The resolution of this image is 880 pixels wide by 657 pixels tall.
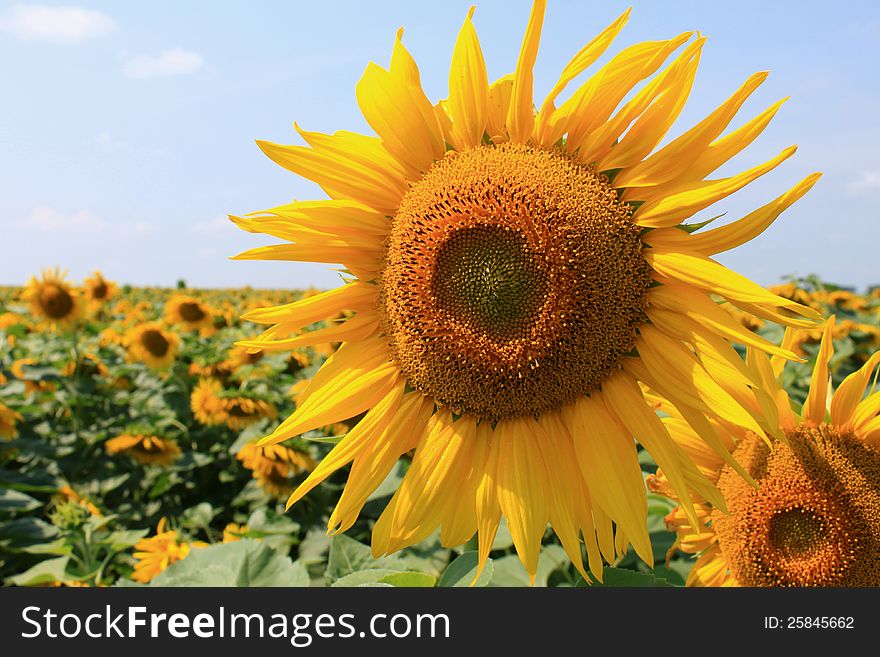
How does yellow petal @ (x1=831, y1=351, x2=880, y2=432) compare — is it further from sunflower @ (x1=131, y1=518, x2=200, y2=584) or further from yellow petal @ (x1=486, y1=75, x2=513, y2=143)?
sunflower @ (x1=131, y1=518, x2=200, y2=584)

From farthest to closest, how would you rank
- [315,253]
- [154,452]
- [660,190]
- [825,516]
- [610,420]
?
[154,452]
[825,516]
[315,253]
[610,420]
[660,190]

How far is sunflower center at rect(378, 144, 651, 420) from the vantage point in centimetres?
158

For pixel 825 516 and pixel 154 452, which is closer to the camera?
pixel 825 516

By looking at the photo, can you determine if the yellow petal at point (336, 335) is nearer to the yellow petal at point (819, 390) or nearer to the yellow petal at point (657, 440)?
the yellow petal at point (657, 440)

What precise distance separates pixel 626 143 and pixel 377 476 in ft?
3.47

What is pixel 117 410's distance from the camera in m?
7.81

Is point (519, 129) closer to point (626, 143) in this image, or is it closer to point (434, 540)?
point (626, 143)

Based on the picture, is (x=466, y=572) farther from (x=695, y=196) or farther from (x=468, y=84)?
(x=468, y=84)

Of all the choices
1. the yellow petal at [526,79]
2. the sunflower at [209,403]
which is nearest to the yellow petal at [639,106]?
the yellow petal at [526,79]

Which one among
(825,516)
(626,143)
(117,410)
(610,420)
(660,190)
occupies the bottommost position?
(825,516)

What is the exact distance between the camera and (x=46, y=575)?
356 centimetres

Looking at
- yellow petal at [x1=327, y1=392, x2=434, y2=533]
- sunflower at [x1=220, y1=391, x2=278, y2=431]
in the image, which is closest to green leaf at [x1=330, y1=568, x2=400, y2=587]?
yellow petal at [x1=327, y1=392, x2=434, y2=533]

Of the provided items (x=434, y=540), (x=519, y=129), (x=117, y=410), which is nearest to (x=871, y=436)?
(x=519, y=129)

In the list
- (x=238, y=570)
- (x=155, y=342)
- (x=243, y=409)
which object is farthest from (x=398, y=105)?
(x=155, y=342)
